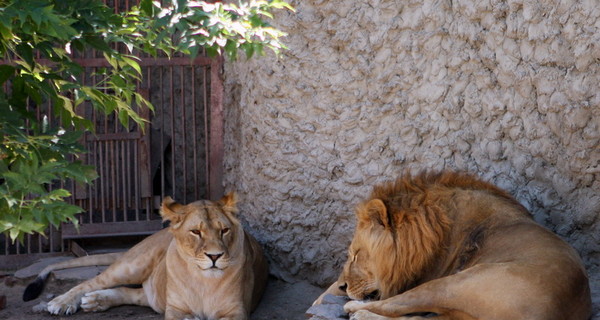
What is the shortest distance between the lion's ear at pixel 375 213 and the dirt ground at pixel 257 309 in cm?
192

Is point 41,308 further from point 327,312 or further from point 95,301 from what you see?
point 327,312

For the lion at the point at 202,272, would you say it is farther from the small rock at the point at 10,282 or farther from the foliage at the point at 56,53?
the foliage at the point at 56,53

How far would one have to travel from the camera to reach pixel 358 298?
4.29 metres

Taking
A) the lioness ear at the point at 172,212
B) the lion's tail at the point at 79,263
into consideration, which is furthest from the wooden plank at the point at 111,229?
the lioness ear at the point at 172,212

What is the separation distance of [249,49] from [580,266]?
5.40 ft

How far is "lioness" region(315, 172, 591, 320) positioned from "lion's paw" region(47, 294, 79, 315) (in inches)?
93.8

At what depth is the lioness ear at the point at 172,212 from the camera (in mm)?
5602

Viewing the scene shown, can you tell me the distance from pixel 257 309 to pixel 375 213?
92.6 inches

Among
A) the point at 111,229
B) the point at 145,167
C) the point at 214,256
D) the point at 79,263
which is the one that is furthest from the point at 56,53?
the point at 145,167

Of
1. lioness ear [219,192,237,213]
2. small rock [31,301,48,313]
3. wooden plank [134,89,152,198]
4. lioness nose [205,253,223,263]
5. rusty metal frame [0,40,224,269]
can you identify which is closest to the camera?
lioness nose [205,253,223,263]

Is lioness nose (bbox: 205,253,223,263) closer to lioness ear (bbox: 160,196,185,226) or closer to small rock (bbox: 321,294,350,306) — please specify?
lioness ear (bbox: 160,196,185,226)

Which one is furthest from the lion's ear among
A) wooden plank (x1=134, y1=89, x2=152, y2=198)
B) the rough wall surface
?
wooden plank (x1=134, y1=89, x2=152, y2=198)

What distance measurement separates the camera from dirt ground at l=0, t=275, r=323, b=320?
616 centimetres

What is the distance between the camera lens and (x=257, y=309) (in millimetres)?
6309
